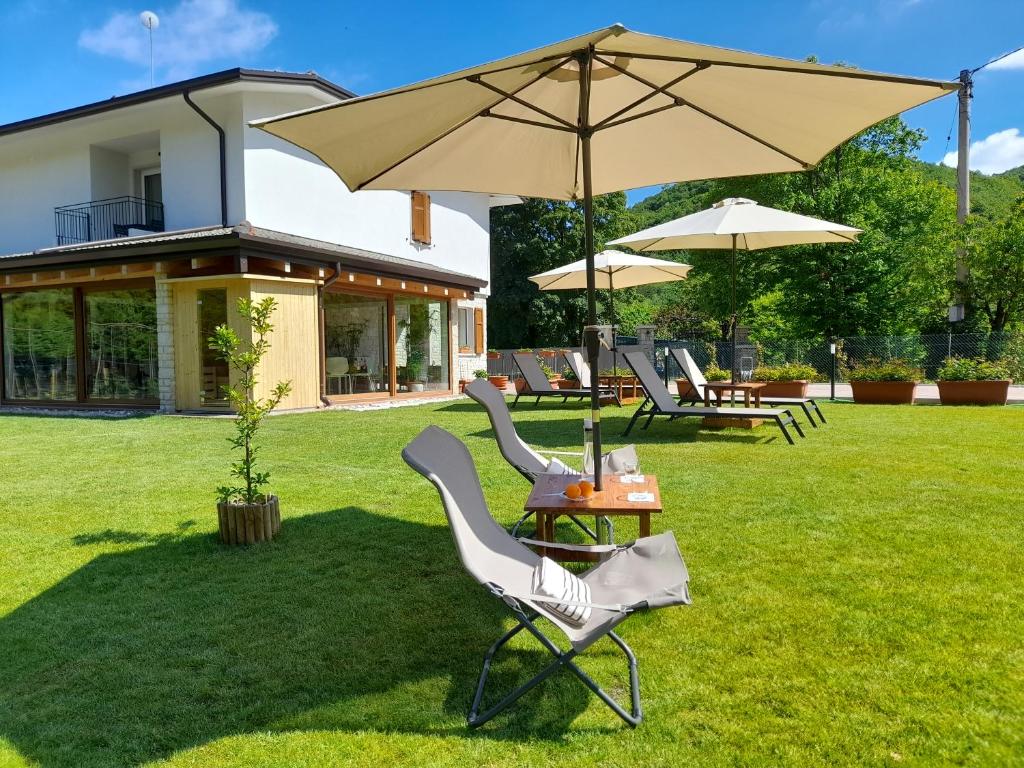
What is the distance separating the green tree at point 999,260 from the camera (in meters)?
17.7

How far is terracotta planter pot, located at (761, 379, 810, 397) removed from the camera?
1347 cm

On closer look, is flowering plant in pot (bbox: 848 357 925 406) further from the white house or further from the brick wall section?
the brick wall section

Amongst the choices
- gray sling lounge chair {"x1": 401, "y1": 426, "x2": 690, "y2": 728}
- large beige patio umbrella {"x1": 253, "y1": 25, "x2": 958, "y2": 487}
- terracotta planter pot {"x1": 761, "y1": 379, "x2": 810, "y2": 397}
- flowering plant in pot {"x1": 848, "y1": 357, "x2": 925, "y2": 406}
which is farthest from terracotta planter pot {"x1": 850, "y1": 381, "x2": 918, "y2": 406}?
gray sling lounge chair {"x1": 401, "y1": 426, "x2": 690, "y2": 728}

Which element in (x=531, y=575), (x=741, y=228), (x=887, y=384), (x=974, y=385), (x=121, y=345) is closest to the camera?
(x=531, y=575)

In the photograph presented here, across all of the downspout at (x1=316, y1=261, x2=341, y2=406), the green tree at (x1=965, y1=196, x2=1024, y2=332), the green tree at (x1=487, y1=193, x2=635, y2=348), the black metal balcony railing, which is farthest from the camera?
the green tree at (x1=487, y1=193, x2=635, y2=348)

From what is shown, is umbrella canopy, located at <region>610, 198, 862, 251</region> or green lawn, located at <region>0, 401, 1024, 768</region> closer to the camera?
green lawn, located at <region>0, 401, 1024, 768</region>

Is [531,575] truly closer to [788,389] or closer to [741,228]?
[741,228]

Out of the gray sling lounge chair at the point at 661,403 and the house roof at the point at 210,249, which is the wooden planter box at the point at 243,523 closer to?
the gray sling lounge chair at the point at 661,403

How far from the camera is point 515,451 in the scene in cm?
452

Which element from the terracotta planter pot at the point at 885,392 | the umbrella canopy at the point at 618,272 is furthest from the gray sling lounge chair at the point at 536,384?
the terracotta planter pot at the point at 885,392

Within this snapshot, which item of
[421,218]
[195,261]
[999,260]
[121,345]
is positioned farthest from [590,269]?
[999,260]

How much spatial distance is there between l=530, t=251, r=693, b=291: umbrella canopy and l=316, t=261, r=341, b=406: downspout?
3771 mm

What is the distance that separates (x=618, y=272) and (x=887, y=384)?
5246mm

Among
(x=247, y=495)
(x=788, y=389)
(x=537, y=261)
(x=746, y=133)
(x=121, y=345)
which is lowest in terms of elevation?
(x=247, y=495)
